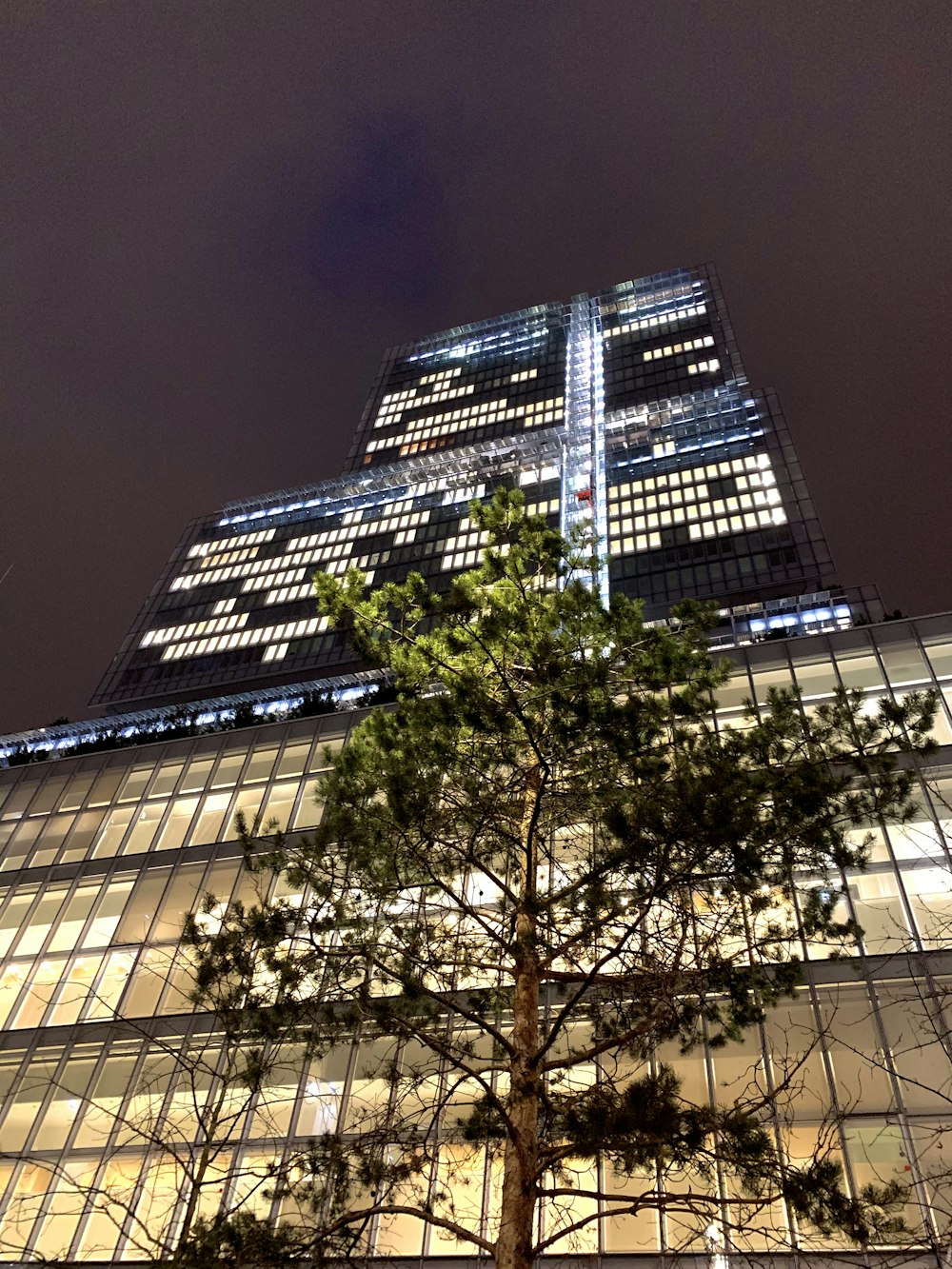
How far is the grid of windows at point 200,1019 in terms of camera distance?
Answer: 13.0m

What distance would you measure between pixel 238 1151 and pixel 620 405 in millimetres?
91658

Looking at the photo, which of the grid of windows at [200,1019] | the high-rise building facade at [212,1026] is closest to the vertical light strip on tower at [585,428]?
the high-rise building facade at [212,1026]

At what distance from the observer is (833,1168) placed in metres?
6.94

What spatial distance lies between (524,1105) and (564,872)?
247 cm

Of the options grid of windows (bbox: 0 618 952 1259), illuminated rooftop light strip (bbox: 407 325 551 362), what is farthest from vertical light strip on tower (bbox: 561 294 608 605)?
grid of windows (bbox: 0 618 952 1259)

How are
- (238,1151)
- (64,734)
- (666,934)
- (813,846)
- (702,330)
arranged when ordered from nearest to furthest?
(813,846) → (666,934) → (238,1151) → (64,734) → (702,330)

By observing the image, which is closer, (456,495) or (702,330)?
(456,495)

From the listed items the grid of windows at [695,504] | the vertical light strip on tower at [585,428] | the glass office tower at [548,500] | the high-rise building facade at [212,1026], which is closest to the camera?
the high-rise building facade at [212,1026]

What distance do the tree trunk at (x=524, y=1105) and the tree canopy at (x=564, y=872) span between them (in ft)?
0.08

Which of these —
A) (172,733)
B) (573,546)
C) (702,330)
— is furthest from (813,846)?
(702,330)

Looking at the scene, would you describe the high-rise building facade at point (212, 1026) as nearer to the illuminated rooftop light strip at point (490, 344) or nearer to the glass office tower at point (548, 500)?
the glass office tower at point (548, 500)

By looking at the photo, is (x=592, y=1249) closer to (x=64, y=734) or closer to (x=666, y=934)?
(x=666, y=934)

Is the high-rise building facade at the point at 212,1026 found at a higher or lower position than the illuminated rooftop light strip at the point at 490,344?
lower

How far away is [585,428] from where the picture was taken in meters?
93.7
